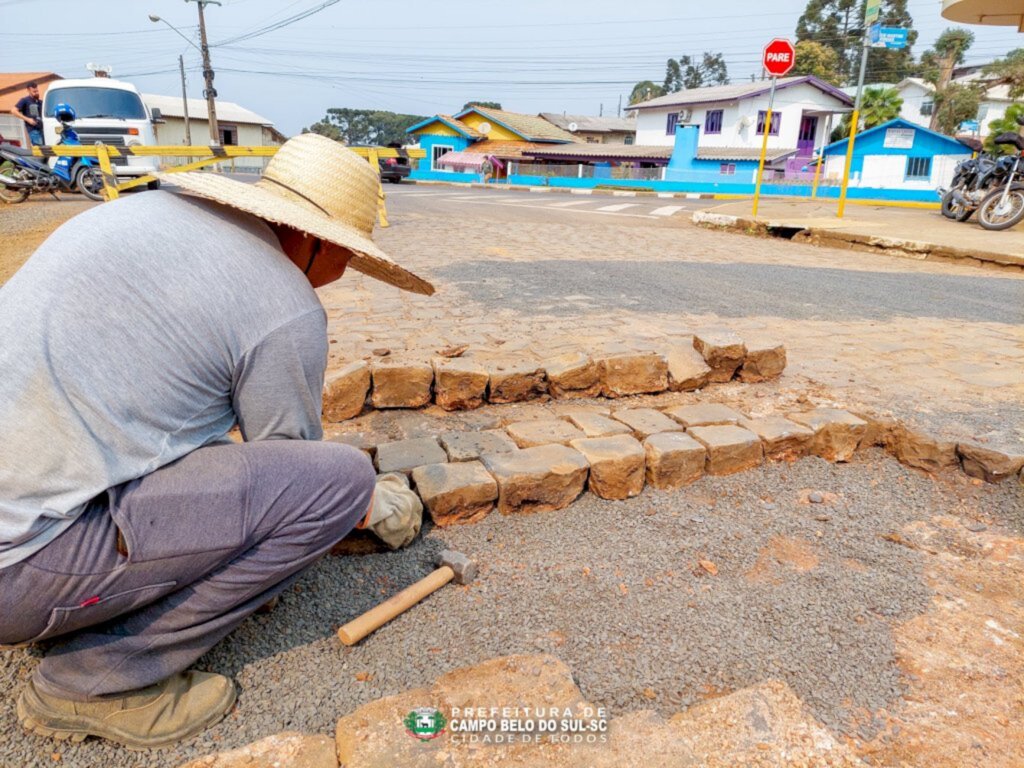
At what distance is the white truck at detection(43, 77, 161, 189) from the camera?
12.5 m

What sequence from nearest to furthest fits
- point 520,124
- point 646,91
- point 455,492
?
point 455,492
point 520,124
point 646,91

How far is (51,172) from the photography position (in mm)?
12133

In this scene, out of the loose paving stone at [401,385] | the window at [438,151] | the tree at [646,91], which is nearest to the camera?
the loose paving stone at [401,385]

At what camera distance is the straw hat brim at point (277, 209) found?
4.92ft

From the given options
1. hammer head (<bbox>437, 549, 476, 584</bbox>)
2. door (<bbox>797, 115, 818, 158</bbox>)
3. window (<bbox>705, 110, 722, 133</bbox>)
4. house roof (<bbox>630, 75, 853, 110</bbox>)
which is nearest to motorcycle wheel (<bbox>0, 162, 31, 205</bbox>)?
hammer head (<bbox>437, 549, 476, 584</bbox>)

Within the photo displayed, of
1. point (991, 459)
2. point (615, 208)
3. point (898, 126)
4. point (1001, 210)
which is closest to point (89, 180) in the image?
point (615, 208)

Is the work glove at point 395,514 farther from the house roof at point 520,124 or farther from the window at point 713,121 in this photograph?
the window at point 713,121

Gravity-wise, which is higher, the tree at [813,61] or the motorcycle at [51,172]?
the tree at [813,61]

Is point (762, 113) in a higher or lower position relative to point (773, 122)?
higher

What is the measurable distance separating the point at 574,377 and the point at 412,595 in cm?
159

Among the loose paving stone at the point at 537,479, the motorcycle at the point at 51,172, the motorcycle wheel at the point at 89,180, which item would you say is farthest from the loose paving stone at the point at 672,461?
the motorcycle wheel at the point at 89,180

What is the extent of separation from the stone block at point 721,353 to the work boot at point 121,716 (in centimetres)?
269

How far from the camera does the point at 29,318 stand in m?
1.26

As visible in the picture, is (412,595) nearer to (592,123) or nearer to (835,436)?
(835,436)
